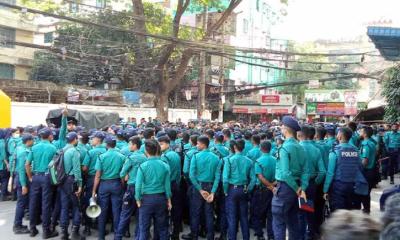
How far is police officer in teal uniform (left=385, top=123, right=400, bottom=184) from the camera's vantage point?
14.1m

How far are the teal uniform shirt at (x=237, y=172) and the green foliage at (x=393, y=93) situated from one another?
6.44m

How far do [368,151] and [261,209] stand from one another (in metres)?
3.15

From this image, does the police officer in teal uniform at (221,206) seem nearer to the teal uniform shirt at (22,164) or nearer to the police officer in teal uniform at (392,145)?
the teal uniform shirt at (22,164)

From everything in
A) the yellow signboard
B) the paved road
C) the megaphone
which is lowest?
the paved road

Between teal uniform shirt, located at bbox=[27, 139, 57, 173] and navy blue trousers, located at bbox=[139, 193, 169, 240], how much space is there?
241 cm

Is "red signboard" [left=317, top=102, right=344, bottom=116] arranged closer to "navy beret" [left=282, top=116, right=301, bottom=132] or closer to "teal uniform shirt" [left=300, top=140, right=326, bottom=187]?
"teal uniform shirt" [left=300, top=140, right=326, bottom=187]

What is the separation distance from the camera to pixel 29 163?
793cm

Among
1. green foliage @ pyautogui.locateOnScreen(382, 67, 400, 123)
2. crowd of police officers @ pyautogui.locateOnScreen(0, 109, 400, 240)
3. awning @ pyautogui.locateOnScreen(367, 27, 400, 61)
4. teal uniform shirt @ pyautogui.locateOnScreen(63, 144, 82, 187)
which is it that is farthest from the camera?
awning @ pyautogui.locateOnScreen(367, 27, 400, 61)

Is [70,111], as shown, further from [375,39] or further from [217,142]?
[375,39]

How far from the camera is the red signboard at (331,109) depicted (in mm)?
35219

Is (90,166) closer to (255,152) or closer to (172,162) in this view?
(172,162)

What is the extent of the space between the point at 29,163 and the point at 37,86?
16298 millimetres

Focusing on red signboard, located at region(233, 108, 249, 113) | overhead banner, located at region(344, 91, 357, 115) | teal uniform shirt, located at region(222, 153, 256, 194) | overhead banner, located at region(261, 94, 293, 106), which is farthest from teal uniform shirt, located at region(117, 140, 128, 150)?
overhead banner, located at region(261, 94, 293, 106)

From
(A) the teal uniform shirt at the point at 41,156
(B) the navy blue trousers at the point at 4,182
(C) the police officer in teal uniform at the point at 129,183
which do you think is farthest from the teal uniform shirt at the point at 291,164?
(B) the navy blue trousers at the point at 4,182
